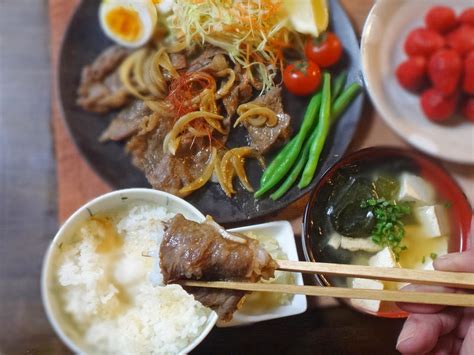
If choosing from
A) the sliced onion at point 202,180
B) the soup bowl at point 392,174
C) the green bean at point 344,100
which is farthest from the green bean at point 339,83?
the sliced onion at point 202,180

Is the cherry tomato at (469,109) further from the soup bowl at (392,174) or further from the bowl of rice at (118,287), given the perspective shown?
the bowl of rice at (118,287)

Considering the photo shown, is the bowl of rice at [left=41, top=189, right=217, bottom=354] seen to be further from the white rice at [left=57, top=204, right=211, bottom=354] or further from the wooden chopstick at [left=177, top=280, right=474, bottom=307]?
the wooden chopstick at [left=177, top=280, right=474, bottom=307]

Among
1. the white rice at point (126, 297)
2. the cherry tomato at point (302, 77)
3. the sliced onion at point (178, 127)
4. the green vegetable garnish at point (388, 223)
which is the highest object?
the cherry tomato at point (302, 77)

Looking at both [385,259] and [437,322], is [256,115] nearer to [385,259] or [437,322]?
[385,259]

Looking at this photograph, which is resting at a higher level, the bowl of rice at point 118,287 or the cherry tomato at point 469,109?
the cherry tomato at point 469,109

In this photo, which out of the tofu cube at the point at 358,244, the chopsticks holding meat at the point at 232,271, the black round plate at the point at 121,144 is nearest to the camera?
the chopsticks holding meat at the point at 232,271

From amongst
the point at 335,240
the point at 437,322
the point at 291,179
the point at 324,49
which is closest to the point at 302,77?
the point at 324,49

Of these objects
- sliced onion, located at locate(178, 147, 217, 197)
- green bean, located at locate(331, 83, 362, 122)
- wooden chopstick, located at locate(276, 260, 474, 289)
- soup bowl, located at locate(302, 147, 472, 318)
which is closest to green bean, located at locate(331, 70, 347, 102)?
green bean, located at locate(331, 83, 362, 122)
